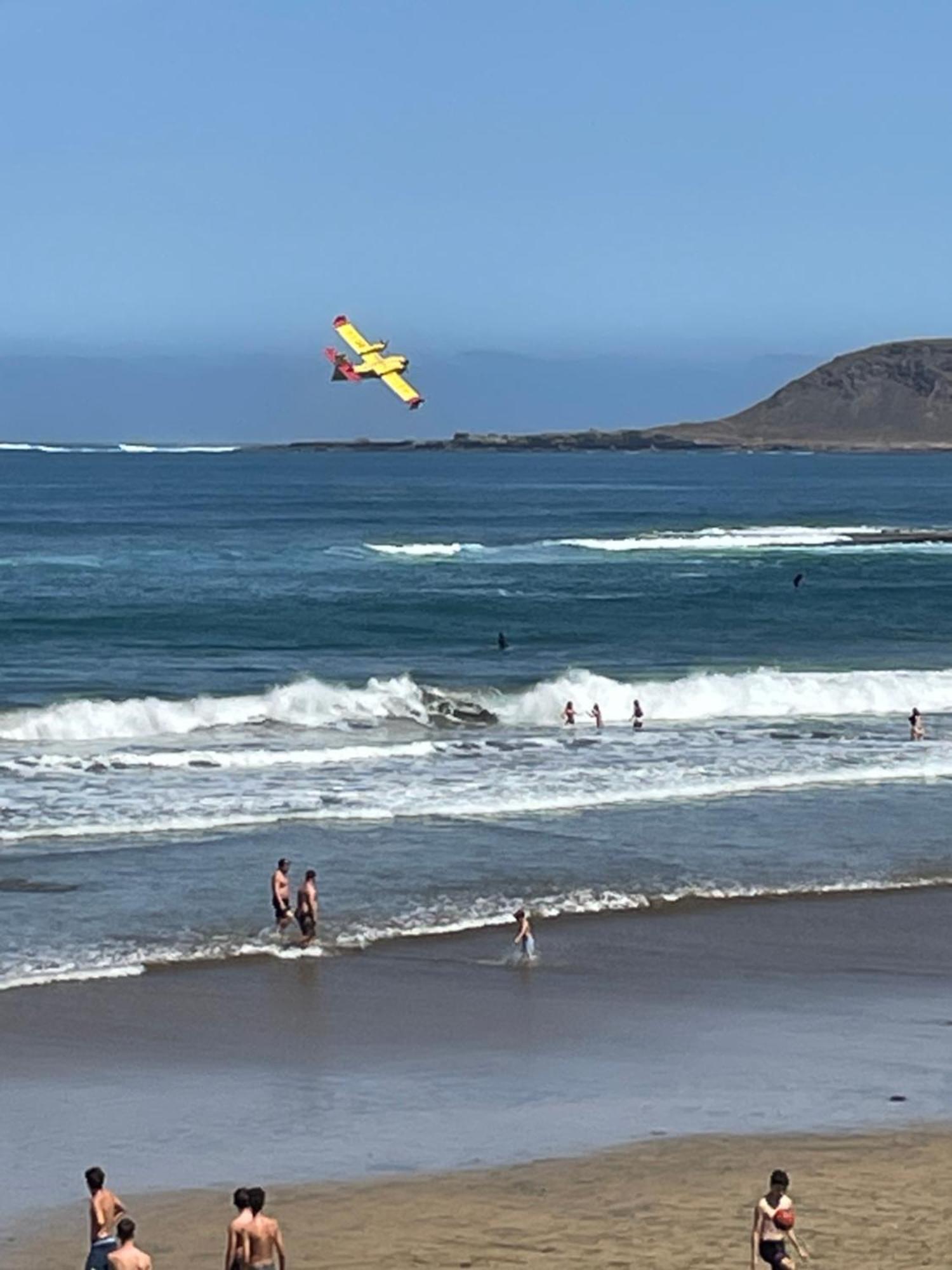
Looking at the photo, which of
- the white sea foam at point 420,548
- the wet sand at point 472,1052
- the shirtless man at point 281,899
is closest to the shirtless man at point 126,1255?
the wet sand at point 472,1052

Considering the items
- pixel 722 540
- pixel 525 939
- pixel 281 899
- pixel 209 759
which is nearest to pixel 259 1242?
pixel 525 939

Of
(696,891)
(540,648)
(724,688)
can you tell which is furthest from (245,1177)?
→ (540,648)

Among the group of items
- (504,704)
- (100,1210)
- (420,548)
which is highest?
(420,548)

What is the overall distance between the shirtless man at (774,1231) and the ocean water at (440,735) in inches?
350

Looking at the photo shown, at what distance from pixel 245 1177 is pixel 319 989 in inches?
198

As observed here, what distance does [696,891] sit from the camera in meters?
22.9

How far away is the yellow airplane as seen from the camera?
28.6m

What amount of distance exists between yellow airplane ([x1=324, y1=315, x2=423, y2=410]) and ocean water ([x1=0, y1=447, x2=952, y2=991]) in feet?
17.9

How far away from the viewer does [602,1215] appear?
43.4 feet

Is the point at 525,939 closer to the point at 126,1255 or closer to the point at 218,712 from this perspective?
the point at 126,1255

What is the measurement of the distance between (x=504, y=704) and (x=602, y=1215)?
25.9m

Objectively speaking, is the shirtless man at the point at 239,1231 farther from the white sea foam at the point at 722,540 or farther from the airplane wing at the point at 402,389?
the white sea foam at the point at 722,540

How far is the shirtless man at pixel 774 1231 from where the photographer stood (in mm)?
11594

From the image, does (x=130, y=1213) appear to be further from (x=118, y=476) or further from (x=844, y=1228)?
(x=118, y=476)
